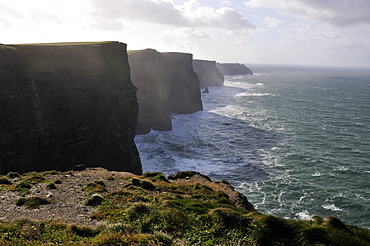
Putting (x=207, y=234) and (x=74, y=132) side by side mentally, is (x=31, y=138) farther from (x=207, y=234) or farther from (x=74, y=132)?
(x=207, y=234)

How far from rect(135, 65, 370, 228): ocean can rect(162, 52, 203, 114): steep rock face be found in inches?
230

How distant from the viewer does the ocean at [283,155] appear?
116 ft

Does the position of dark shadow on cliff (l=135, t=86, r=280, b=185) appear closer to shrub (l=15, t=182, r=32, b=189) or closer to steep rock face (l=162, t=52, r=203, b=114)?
steep rock face (l=162, t=52, r=203, b=114)

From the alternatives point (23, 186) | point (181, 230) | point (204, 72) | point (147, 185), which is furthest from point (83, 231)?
point (204, 72)

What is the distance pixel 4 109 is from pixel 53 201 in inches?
940

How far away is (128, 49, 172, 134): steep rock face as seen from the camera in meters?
75.8

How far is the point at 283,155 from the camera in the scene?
5322 cm

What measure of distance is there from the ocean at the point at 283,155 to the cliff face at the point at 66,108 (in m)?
10.8

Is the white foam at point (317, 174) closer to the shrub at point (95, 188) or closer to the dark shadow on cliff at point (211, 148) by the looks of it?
the dark shadow on cliff at point (211, 148)

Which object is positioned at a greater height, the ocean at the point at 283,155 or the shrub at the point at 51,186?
the shrub at the point at 51,186

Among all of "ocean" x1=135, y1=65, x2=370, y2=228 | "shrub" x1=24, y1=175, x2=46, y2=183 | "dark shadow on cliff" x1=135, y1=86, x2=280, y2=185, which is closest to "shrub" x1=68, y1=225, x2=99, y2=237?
"shrub" x1=24, y1=175, x2=46, y2=183

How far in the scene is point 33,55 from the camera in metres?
38.8

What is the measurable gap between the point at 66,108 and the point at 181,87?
211 feet

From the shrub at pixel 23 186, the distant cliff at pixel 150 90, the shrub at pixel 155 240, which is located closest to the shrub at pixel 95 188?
the shrub at pixel 23 186
